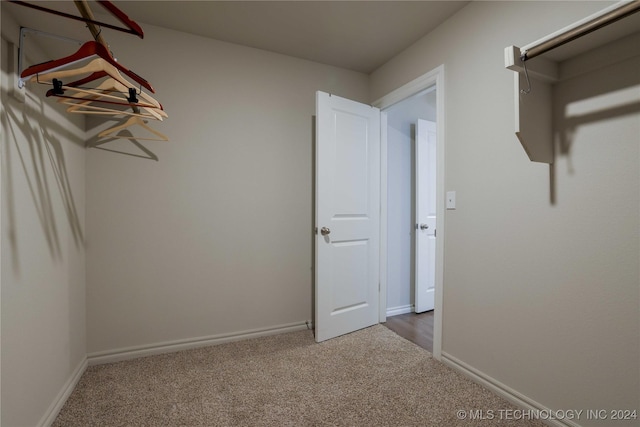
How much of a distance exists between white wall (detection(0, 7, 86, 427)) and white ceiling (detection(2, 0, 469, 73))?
0.66 meters

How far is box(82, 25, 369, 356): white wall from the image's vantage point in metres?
2.08

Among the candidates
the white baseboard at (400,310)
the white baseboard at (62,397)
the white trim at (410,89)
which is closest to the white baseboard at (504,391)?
the white baseboard at (400,310)

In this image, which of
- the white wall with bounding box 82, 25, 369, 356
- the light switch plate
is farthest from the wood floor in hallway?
the light switch plate

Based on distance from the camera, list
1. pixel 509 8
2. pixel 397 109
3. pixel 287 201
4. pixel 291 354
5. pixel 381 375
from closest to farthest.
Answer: pixel 509 8 → pixel 381 375 → pixel 291 354 → pixel 287 201 → pixel 397 109

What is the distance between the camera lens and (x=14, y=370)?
1.21 m

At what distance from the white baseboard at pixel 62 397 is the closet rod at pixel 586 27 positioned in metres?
2.79

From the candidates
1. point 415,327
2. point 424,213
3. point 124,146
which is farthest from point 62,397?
point 424,213

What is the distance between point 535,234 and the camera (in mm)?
1546

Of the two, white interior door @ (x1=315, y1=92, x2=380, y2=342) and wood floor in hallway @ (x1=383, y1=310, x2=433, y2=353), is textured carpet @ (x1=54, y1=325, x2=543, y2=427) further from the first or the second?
white interior door @ (x1=315, y1=92, x2=380, y2=342)

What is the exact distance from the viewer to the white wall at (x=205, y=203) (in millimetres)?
2082

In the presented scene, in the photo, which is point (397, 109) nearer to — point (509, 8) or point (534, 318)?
point (509, 8)

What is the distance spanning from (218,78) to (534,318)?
2.65 meters

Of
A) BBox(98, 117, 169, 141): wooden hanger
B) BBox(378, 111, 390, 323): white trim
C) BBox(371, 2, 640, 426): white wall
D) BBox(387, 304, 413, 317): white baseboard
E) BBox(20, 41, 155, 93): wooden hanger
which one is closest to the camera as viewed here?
BBox(20, 41, 155, 93): wooden hanger

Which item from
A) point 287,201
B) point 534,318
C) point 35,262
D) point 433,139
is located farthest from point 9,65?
point 433,139
